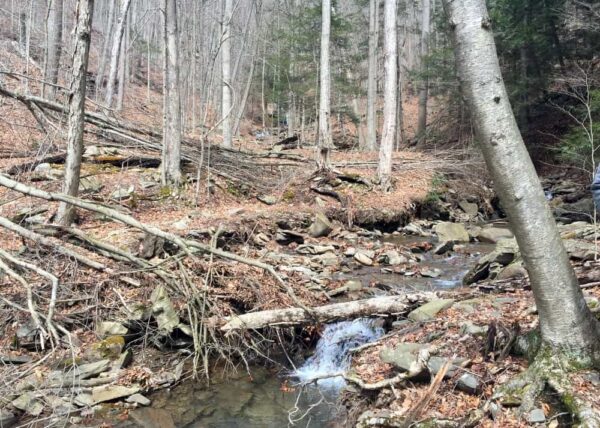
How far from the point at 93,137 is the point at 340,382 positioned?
1013cm

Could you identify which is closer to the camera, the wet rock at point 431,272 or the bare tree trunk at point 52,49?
the wet rock at point 431,272

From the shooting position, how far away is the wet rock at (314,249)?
10.1m

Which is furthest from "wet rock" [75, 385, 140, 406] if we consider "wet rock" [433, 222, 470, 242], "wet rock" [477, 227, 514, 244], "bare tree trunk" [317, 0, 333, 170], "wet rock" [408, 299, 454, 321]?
"bare tree trunk" [317, 0, 333, 170]

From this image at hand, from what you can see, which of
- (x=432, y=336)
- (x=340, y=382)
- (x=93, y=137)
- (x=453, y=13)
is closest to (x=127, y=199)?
(x=93, y=137)

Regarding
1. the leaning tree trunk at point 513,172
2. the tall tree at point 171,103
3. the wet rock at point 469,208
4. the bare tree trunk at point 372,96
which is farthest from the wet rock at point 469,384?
→ the bare tree trunk at point 372,96

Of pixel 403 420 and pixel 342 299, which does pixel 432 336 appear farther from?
pixel 342 299

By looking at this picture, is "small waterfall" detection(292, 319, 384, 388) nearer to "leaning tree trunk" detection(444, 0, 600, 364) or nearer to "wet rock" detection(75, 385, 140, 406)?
"wet rock" detection(75, 385, 140, 406)

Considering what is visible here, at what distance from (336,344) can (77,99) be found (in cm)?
573

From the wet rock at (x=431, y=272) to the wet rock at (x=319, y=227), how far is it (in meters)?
2.82

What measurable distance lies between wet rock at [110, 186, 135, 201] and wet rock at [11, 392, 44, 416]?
232 inches

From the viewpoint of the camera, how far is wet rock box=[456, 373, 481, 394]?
3.49 m

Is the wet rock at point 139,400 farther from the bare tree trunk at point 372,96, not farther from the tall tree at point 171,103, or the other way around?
the bare tree trunk at point 372,96

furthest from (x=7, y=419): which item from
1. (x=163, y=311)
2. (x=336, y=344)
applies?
(x=336, y=344)

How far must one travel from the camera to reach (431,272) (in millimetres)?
8914
